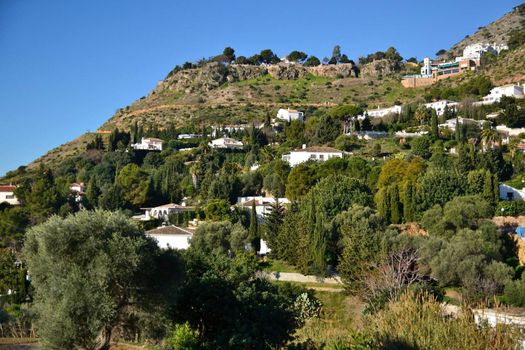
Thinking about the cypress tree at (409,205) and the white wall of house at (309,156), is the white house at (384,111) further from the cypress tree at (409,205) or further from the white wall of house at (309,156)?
the cypress tree at (409,205)

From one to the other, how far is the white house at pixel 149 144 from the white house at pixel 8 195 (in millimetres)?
18535

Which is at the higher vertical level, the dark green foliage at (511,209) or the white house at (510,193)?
the white house at (510,193)

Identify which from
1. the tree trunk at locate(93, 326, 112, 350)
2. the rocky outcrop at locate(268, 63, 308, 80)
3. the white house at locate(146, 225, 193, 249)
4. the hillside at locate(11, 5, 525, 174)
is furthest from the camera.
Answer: the rocky outcrop at locate(268, 63, 308, 80)

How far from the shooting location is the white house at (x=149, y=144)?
7159 cm

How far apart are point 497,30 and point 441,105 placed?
79.3m

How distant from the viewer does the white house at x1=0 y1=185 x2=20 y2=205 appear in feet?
177

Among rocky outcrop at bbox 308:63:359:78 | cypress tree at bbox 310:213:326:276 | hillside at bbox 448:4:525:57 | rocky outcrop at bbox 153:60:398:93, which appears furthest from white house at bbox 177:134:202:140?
hillside at bbox 448:4:525:57

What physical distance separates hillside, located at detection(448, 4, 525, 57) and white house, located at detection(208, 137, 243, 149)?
76.9m

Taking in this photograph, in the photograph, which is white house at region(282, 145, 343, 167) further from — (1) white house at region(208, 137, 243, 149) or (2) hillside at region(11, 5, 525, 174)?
(2) hillside at region(11, 5, 525, 174)

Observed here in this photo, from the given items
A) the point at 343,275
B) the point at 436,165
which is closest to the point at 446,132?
the point at 436,165

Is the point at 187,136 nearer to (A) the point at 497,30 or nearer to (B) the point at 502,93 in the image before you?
(B) the point at 502,93

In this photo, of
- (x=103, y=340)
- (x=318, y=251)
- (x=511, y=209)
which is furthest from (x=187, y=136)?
(x=103, y=340)

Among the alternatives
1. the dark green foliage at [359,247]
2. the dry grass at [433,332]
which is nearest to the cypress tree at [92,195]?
the dark green foliage at [359,247]

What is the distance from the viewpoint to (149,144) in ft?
238
